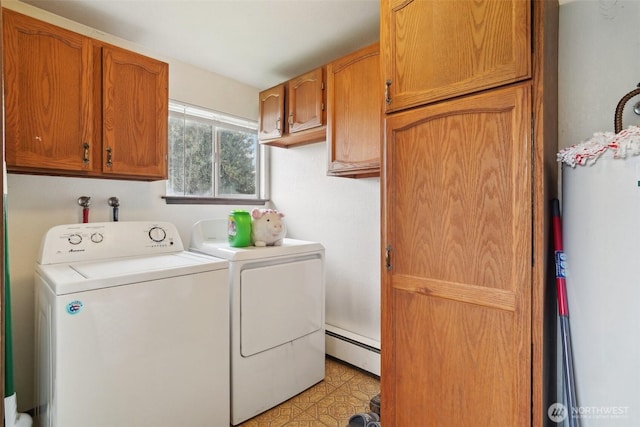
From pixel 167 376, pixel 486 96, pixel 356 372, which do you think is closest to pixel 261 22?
pixel 486 96

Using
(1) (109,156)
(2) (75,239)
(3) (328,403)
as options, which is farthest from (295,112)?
(3) (328,403)

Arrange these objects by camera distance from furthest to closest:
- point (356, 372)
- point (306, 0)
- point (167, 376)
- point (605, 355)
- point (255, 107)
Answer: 1. point (255, 107)
2. point (356, 372)
3. point (306, 0)
4. point (167, 376)
5. point (605, 355)

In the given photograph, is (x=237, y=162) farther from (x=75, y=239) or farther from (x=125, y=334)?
(x=125, y=334)

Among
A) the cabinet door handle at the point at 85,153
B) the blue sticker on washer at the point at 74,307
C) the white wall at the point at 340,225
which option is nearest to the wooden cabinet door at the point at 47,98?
the cabinet door handle at the point at 85,153

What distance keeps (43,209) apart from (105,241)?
0.45m

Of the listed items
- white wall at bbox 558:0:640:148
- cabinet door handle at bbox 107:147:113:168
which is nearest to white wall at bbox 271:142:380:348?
white wall at bbox 558:0:640:148

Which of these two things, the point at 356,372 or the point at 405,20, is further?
the point at 356,372

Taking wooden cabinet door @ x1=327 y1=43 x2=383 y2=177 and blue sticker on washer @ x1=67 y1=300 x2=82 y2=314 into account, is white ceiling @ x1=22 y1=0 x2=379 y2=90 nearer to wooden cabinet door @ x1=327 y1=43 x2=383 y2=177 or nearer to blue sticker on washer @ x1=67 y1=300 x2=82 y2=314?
wooden cabinet door @ x1=327 y1=43 x2=383 y2=177

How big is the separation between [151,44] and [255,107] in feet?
3.24

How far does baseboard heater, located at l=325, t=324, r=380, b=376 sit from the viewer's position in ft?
7.88

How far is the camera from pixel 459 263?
4.19ft

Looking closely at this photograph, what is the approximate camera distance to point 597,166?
1125mm

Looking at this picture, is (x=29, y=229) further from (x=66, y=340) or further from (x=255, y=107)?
(x=255, y=107)

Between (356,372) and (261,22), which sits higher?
(261,22)
